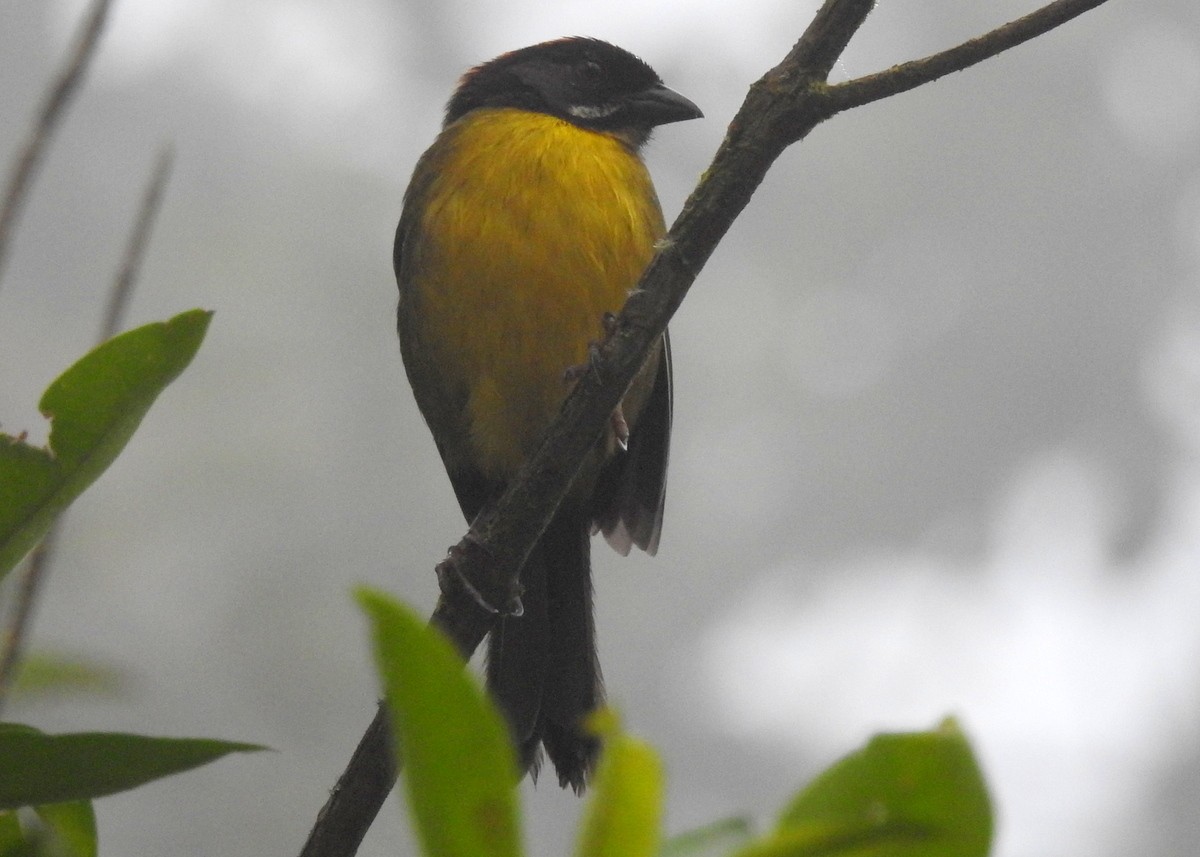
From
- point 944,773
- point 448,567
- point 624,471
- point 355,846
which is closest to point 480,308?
point 624,471

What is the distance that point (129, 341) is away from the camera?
4.21 feet

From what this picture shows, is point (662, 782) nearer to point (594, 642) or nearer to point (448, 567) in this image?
point (448, 567)

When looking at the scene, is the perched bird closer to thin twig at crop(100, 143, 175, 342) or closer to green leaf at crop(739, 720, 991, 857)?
thin twig at crop(100, 143, 175, 342)

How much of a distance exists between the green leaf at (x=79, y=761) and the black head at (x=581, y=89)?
3382 mm

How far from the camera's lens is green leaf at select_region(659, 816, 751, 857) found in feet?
2.69

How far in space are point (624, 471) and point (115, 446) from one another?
2641mm

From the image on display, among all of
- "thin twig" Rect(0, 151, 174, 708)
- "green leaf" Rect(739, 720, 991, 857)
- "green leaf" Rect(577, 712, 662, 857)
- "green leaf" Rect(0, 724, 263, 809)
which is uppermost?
"thin twig" Rect(0, 151, 174, 708)

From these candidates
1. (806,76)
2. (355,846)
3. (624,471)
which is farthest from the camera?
(624,471)

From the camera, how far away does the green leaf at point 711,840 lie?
0.82 meters

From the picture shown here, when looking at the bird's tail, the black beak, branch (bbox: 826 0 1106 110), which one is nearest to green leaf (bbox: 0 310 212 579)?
branch (bbox: 826 0 1106 110)

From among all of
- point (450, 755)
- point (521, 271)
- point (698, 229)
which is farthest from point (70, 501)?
point (521, 271)

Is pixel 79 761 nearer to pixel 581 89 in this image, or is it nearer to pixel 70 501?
pixel 70 501

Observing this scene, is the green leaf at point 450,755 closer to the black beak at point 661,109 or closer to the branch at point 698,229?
the branch at point 698,229

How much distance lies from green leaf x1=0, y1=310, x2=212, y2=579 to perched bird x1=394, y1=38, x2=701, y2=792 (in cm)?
206
